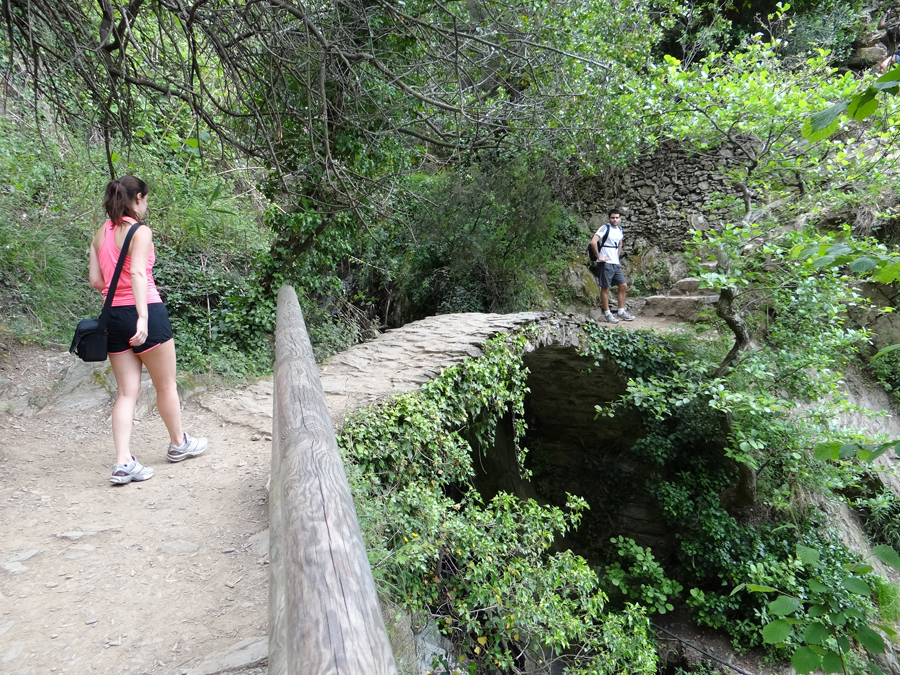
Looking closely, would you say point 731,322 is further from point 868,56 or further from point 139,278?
point 868,56

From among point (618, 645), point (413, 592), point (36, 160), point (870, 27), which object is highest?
point (870, 27)

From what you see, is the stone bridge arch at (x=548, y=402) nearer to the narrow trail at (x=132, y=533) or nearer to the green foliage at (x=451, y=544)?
the narrow trail at (x=132, y=533)

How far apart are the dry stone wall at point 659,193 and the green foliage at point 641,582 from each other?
7176mm

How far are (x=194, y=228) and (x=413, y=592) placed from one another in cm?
505

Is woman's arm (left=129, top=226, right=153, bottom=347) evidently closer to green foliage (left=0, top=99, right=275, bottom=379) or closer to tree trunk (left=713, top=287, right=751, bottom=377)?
green foliage (left=0, top=99, right=275, bottom=379)

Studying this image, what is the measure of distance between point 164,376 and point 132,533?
85 cm

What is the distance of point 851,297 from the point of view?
5340 millimetres

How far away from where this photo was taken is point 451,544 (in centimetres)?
288

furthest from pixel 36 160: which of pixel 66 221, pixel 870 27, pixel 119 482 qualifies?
pixel 870 27

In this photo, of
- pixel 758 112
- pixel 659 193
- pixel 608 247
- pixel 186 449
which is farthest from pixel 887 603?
pixel 659 193

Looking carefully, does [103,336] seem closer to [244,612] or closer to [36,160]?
[244,612]

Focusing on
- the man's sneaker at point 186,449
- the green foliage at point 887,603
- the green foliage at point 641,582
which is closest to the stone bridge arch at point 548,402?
the man's sneaker at point 186,449

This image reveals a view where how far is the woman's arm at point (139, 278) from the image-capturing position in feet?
7.52

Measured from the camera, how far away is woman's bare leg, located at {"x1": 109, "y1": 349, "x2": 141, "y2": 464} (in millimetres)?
2385
